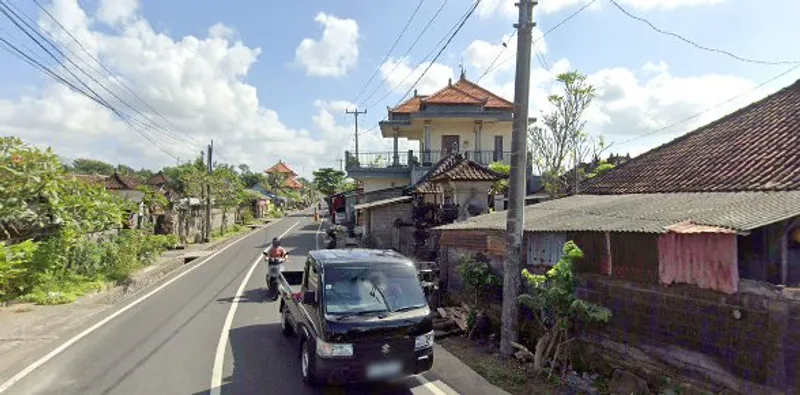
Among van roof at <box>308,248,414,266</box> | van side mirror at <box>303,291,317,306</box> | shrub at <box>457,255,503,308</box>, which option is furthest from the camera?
shrub at <box>457,255,503,308</box>

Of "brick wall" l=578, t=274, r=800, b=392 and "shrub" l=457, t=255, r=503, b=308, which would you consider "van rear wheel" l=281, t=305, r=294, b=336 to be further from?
"brick wall" l=578, t=274, r=800, b=392

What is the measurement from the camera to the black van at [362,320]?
17.5 feet

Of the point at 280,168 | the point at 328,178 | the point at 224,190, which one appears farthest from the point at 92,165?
the point at 224,190

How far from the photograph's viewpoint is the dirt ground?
590 cm

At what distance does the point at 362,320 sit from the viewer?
5520mm

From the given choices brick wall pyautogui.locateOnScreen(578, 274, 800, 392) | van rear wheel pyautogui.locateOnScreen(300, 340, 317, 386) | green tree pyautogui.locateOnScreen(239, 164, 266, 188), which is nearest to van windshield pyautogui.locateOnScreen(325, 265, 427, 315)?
van rear wheel pyautogui.locateOnScreen(300, 340, 317, 386)

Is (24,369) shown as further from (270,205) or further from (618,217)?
(270,205)

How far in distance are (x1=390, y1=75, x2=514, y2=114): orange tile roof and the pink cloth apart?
22147 mm

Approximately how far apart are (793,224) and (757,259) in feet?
1.94

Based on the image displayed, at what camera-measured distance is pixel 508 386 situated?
6.02m

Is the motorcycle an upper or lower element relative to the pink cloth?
lower

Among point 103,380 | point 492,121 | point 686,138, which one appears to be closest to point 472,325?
point 103,380

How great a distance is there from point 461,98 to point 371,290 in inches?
894

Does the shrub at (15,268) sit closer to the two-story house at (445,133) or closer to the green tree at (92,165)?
the two-story house at (445,133)
